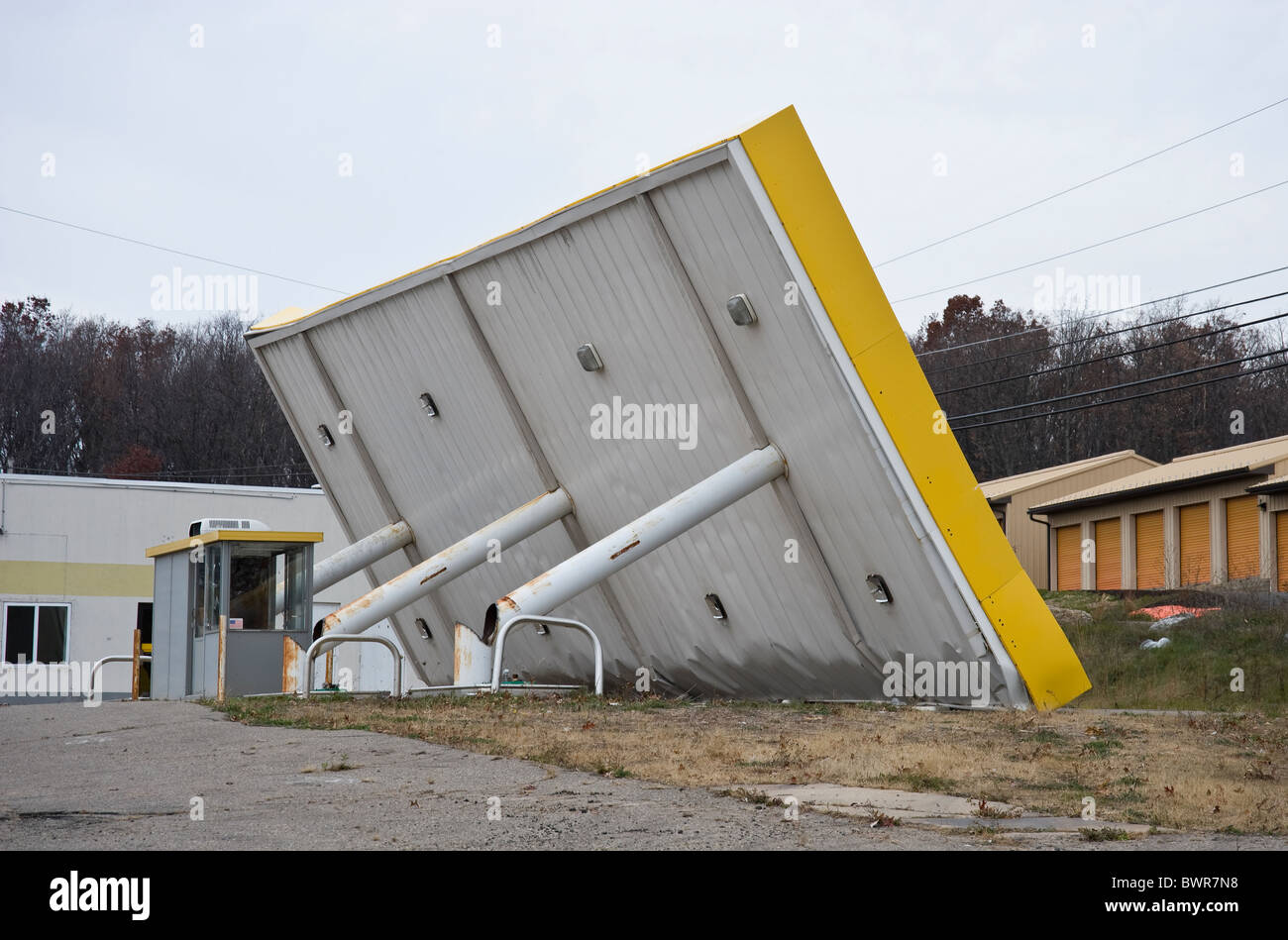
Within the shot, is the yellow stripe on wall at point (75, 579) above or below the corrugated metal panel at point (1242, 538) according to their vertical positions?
below

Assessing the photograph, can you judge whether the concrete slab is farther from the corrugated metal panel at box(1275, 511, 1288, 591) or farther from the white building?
the corrugated metal panel at box(1275, 511, 1288, 591)

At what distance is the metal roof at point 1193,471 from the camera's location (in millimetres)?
31031

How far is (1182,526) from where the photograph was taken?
33.4 meters

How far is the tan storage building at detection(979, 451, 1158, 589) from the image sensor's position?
136 feet

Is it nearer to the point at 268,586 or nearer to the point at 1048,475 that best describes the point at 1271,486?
the point at 1048,475

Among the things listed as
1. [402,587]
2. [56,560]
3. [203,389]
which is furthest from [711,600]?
[203,389]

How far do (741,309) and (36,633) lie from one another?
2076cm

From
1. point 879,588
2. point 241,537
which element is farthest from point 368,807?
point 241,537

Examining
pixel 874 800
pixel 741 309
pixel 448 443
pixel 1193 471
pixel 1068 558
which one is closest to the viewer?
pixel 874 800

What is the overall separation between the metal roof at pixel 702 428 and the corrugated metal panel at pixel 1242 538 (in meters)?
19.6

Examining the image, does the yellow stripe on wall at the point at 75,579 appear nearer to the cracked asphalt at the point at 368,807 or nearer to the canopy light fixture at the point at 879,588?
the canopy light fixture at the point at 879,588

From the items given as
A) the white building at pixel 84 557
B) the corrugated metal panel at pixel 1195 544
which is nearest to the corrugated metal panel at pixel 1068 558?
the corrugated metal panel at pixel 1195 544

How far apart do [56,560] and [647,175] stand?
20190 millimetres
